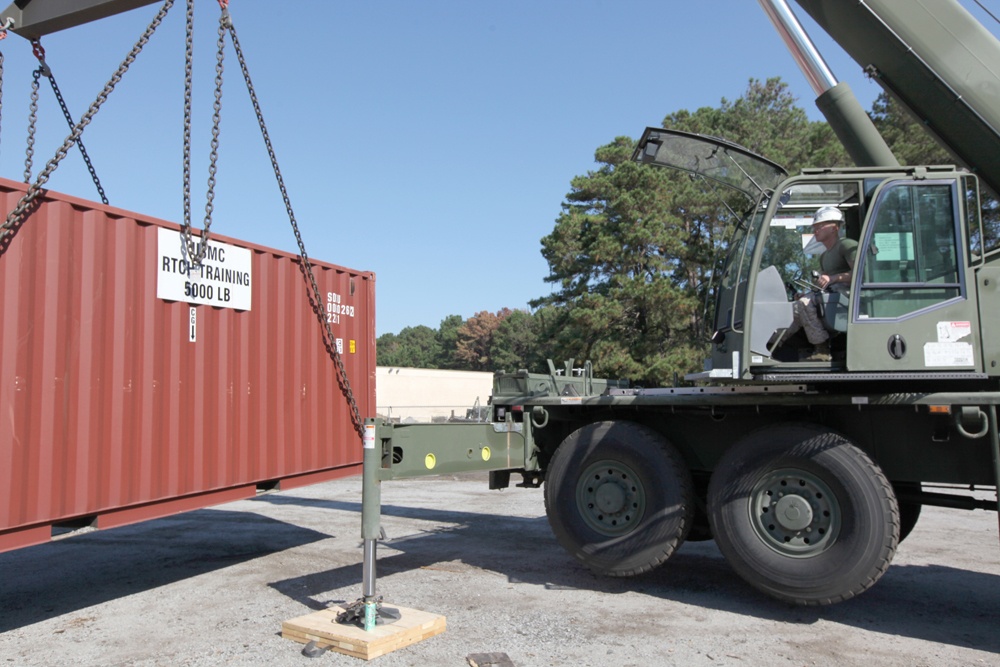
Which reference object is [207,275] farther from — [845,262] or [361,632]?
[845,262]

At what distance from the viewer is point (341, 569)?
7223mm

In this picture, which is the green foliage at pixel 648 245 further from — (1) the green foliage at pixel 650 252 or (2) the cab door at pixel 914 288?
(2) the cab door at pixel 914 288

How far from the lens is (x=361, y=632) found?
4.83m

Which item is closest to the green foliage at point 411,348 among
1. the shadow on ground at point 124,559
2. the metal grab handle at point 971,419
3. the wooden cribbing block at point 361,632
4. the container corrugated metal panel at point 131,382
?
the shadow on ground at point 124,559

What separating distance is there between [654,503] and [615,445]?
57 centimetres

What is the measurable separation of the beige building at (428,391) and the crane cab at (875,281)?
3558 centimetres

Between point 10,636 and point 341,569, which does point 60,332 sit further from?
point 341,569

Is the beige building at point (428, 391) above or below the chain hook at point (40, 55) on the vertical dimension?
below

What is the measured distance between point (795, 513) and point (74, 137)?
5587mm

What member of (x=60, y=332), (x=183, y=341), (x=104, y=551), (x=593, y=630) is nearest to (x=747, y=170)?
(x=593, y=630)

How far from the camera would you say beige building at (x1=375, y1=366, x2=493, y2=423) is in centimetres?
4334

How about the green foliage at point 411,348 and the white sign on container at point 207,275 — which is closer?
the white sign on container at point 207,275

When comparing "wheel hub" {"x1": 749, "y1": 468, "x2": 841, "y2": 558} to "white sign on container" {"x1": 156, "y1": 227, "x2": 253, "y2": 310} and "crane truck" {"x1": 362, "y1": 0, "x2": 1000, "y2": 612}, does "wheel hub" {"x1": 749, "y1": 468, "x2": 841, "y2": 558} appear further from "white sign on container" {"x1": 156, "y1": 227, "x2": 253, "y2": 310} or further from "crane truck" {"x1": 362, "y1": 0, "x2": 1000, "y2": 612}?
"white sign on container" {"x1": 156, "y1": 227, "x2": 253, "y2": 310}

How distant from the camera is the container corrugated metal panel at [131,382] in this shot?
489 centimetres
